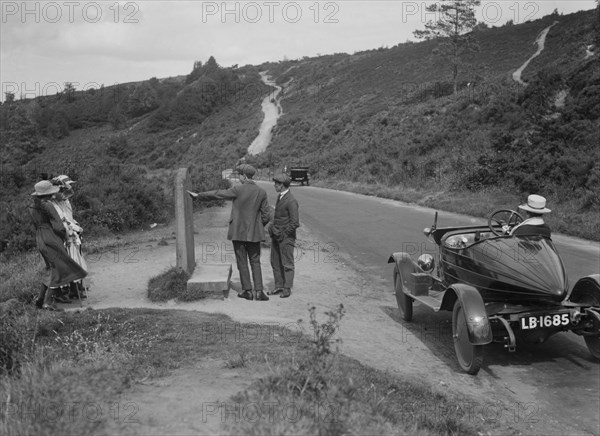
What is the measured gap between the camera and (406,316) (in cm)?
834

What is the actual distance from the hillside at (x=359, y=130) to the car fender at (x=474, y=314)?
8880 mm

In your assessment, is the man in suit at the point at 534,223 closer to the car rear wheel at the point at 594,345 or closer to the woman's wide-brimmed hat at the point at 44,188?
the car rear wheel at the point at 594,345

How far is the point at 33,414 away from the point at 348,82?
75192 millimetres

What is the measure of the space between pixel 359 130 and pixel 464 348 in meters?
42.6

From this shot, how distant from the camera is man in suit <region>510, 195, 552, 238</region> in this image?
6.92 metres

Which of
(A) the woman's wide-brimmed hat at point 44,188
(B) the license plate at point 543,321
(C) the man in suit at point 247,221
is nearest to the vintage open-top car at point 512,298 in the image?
(B) the license plate at point 543,321

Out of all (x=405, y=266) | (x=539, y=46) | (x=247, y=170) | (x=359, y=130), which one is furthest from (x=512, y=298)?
(x=539, y=46)

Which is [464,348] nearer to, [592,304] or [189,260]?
[592,304]

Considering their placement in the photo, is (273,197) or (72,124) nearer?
(273,197)

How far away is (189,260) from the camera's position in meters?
9.08

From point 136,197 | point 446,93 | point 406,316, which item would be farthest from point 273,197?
point 446,93

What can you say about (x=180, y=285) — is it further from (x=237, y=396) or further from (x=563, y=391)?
(x=563, y=391)

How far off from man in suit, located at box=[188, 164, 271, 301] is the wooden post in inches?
9.4

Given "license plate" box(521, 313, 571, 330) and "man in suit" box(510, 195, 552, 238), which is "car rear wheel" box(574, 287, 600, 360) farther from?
"man in suit" box(510, 195, 552, 238)
